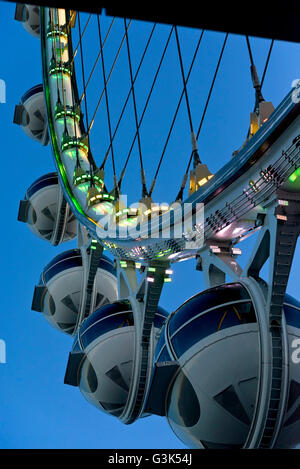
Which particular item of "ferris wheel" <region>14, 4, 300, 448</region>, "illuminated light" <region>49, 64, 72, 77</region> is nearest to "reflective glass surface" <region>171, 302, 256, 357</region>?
"ferris wheel" <region>14, 4, 300, 448</region>

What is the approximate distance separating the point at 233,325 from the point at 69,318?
12294 mm

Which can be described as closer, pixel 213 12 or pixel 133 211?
pixel 213 12

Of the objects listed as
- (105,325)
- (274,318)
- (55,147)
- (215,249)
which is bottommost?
(274,318)

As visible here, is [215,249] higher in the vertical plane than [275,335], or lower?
higher

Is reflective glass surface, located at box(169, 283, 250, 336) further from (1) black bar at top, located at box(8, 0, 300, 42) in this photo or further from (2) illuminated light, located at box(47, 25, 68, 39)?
(2) illuminated light, located at box(47, 25, 68, 39)

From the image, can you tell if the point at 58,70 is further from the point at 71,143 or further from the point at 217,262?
the point at 217,262

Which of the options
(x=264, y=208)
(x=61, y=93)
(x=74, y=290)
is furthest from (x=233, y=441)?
(x=61, y=93)

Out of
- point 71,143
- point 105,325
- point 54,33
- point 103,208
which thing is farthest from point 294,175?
point 54,33

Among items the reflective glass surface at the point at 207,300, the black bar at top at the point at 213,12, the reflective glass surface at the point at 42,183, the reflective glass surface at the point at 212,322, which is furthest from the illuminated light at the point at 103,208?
the black bar at top at the point at 213,12

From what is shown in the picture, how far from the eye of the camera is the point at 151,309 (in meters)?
14.4

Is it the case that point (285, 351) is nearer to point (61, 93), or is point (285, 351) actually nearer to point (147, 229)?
point (147, 229)

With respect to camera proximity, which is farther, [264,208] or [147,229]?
[147,229]

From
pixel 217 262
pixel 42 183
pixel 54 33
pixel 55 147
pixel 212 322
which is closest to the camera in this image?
pixel 212 322

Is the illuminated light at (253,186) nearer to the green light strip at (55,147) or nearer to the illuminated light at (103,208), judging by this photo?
the illuminated light at (103,208)
